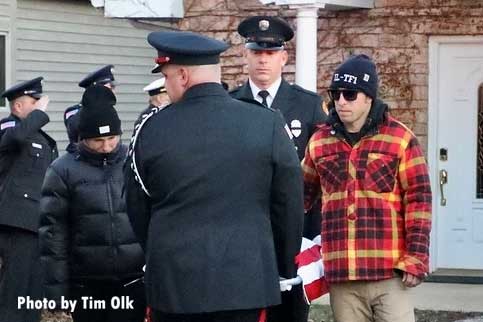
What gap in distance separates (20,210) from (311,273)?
3.49 meters

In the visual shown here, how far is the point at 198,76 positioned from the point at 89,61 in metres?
11.9

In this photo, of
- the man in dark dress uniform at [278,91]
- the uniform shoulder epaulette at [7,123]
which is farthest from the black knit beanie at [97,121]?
the uniform shoulder epaulette at [7,123]

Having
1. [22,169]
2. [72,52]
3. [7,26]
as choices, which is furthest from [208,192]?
[72,52]

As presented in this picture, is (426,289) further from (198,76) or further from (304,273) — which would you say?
(198,76)

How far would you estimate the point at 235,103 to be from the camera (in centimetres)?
498

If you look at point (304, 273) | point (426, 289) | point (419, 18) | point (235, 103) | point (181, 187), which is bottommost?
point (426, 289)

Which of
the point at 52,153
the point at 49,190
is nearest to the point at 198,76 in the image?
the point at 49,190

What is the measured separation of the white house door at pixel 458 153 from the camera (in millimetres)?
11359

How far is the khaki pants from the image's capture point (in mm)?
5973

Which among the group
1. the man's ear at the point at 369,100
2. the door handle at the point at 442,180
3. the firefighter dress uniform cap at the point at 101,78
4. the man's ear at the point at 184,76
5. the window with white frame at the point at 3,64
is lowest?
the door handle at the point at 442,180

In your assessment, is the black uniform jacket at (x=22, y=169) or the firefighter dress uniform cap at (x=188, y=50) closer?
the firefighter dress uniform cap at (x=188, y=50)

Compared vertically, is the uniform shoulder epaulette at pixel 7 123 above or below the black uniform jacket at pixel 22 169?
above

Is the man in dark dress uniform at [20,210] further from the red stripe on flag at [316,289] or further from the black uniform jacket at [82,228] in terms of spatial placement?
the red stripe on flag at [316,289]

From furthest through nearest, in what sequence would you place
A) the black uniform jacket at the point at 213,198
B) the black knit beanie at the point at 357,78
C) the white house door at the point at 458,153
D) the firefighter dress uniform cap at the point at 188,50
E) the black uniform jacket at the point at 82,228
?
the white house door at the point at 458,153
the black uniform jacket at the point at 82,228
the black knit beanie at the point at 357,78
the firefighter dress uniform cap at the point at 188,50
the black uniform jacket at the point at 213,198
